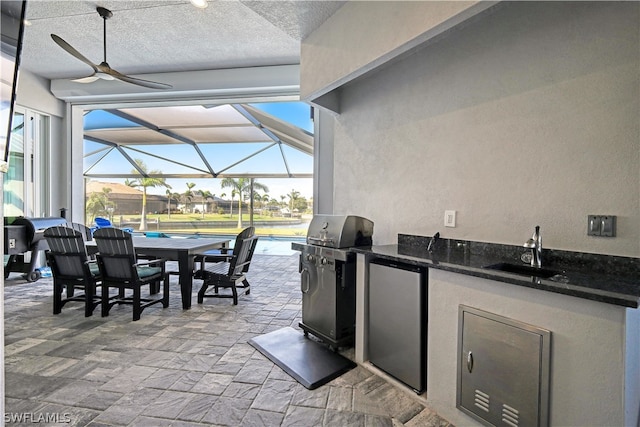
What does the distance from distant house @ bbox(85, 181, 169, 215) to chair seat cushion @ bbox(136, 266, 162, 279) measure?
8353 mm

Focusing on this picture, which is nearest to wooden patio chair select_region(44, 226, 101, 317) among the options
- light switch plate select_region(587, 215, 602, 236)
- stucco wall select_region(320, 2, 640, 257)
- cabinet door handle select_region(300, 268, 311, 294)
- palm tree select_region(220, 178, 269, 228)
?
cabinet door handle select_region(300, 268, 311, 294)

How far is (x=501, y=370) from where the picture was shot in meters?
1.54

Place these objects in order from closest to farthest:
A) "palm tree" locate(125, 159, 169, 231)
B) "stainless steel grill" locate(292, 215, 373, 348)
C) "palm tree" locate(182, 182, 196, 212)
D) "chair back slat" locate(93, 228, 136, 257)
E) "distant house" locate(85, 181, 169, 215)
Result: "stainless steel grill" locate(292, 215, 373, 348) → "chair back slat" locate(93, 228, 136, 257) → "distant house" locate(85, 181, 169, 215) → "palm tree" locate(125, 159, 169, 231) → "palm tree" locate(182, 182, 196, 212)

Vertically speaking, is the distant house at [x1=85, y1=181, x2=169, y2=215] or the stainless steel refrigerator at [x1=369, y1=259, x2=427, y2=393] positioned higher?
the distant house at [x1=85, y1=181, x2=169, y2=215]

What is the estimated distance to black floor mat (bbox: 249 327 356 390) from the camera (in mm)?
2244

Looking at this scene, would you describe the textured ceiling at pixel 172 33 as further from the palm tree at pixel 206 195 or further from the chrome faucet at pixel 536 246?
the palm tree at pixel 206 195

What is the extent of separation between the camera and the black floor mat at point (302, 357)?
2244 millimetres

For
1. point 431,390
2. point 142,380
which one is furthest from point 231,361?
point 431,390

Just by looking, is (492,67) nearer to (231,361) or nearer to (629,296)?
(629,296)

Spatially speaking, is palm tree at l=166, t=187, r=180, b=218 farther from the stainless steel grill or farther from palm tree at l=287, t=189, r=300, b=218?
the stainless steel grill

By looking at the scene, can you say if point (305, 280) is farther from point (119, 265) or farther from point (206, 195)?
point (206, 195)

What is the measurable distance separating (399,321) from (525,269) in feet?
2.76

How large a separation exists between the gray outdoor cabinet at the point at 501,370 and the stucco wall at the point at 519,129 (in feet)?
2.28

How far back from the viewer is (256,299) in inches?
161
